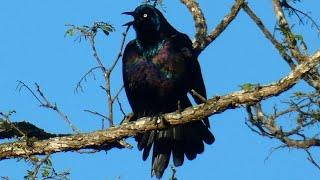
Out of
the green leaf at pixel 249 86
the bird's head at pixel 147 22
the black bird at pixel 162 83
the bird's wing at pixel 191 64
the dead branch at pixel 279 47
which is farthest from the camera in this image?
the bird's head at pixel 147 22

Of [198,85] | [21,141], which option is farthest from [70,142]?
[198,85]

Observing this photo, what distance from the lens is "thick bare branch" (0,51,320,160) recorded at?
556 cm

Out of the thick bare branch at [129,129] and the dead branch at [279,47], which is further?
the dead branch at [279,47]

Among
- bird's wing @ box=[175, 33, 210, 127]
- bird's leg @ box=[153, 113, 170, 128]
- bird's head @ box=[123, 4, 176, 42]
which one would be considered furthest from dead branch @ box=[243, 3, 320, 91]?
bird's leg @ box=[153, 113, 170, 128]

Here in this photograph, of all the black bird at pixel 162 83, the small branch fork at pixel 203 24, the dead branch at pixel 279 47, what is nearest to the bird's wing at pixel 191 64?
the black bird at pixel 162 83

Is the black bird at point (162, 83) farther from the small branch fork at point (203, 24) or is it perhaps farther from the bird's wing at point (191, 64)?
the small branch fork at point (203, 24)

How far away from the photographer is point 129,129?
5.97 metres

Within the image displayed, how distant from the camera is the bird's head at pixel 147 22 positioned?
7504 millimetres

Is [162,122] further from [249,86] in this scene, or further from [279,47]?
[279,47]

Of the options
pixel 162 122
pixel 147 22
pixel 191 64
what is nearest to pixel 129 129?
pixel 162 122

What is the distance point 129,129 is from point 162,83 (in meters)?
1.26

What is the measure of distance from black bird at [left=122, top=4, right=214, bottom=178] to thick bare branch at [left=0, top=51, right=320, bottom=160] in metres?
1.01

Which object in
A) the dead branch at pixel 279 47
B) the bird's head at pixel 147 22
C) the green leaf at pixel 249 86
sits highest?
the bird's head at pixel 147 22

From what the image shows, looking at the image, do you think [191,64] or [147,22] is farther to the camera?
[147,22]
